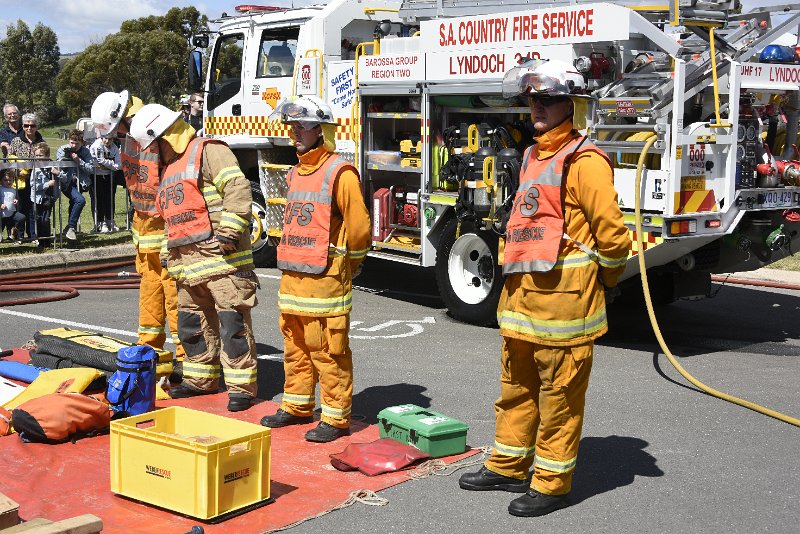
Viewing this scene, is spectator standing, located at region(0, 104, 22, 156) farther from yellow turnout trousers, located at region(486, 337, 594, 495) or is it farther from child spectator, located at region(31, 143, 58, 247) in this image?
yellow turnout trousers, located at region(486, 337, 594, 495)

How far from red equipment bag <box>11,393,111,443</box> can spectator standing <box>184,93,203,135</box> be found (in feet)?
26.4

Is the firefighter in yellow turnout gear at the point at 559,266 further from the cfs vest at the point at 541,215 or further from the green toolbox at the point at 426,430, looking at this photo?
the green toolbox at the point at 426,430

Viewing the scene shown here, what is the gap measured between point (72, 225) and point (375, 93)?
5.04 m

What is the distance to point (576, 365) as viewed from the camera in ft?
16.9

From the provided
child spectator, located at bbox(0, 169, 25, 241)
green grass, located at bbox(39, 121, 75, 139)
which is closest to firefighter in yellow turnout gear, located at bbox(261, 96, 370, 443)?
child spectator, located at bbox(0, 169, 25, 241)

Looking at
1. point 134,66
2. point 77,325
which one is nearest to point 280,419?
point 77,325

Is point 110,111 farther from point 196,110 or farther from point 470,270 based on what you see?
point 196,110

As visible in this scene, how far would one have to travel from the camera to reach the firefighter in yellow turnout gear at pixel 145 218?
24.4 feet

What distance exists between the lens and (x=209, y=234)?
6988mm

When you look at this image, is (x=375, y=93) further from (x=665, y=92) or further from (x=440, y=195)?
(x=665, y=92)

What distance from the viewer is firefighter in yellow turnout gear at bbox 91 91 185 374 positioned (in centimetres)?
743

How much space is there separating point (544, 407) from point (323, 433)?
1.59m

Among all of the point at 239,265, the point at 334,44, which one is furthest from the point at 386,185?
the point at 239,265

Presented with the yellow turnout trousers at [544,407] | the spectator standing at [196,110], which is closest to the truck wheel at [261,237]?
the spectator standing at [196,110]
